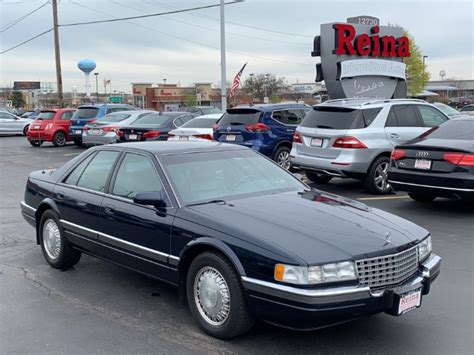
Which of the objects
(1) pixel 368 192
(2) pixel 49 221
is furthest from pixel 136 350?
(1) pixel 368 192

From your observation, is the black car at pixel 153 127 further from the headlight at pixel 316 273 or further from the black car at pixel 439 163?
the headlight at pixel 316 273

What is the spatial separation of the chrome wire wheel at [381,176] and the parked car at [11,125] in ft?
80.3

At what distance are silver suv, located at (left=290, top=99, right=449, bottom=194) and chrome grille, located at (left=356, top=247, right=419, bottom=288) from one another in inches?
229

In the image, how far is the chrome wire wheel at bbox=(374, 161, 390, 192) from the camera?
9.98 m

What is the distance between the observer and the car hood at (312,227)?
3.68 metres

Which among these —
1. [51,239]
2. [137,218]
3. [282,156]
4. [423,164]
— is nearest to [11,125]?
[282,156]

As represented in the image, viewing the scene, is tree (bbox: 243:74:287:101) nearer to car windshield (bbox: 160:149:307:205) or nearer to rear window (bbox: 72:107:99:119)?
rear window (bbox: 72:107:99:119)

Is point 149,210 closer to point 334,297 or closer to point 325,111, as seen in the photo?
point 334,297

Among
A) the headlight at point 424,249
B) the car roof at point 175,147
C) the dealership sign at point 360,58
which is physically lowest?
the headlight at point 424,249

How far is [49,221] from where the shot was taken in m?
5.98

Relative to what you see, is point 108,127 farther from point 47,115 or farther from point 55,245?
point 55,245

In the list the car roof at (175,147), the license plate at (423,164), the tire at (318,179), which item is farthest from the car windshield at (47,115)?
the car roof at (175,147)

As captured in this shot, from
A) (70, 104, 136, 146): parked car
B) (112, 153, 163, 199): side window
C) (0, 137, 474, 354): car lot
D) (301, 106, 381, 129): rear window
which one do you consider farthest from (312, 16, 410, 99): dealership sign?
(112, 153, 163, 199): side window

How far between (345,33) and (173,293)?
47.3 feet
